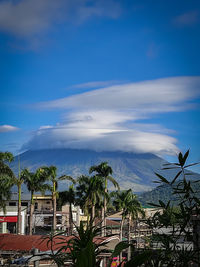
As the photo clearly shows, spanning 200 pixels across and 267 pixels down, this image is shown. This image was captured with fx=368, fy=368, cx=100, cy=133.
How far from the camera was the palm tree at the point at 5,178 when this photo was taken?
4534 cm

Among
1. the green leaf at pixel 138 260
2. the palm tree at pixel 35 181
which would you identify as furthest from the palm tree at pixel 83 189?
the green leaf at pixel 138 260

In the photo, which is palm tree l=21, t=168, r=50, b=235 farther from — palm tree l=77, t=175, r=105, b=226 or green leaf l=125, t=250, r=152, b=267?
green leaf l=125, t=250, r=152, b=267

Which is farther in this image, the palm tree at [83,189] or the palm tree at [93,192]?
the palm tree at [83,189]

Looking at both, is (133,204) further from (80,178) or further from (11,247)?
(11,247)

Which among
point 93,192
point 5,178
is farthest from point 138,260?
point 93,192

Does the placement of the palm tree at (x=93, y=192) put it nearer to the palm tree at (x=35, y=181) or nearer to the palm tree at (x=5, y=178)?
the palm tree at (x=35, y=181)

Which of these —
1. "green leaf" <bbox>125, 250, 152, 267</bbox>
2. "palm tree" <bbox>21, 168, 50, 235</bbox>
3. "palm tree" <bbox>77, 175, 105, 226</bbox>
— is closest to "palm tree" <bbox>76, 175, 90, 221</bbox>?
"palm tree" <bbox>77, 175, 105, 226</bbox>

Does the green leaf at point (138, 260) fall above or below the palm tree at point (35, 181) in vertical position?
below

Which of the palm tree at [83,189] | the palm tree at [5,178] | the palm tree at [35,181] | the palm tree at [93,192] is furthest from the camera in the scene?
the palm tree at [83,189]

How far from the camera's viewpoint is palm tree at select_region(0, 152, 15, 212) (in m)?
45.3

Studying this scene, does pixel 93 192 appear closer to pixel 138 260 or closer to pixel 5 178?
pixel 5 178

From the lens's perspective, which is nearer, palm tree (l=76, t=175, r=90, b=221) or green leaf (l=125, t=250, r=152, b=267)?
green leaf (l=125, t=250, r=152, b=267)

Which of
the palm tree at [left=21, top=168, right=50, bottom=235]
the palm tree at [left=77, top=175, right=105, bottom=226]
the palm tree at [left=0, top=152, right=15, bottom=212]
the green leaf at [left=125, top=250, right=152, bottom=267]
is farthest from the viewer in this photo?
the palm tree at [left=77, top=175, right=105, bottom=226]

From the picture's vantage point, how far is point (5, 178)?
149 ft
